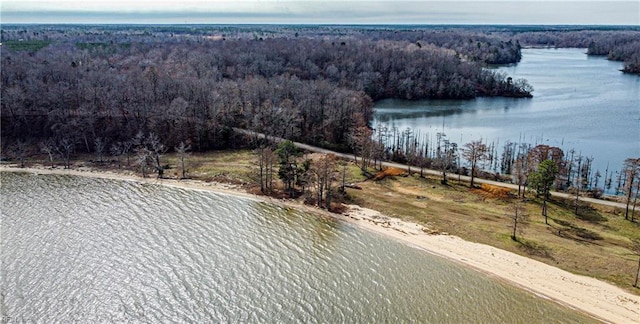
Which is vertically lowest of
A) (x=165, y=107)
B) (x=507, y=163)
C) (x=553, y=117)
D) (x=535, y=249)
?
(x=535, y=249)

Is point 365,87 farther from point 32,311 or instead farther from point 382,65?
point 32,311

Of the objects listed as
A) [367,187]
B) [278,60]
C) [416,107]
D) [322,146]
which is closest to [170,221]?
[367,187]

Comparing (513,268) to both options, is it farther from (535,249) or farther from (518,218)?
(518,218)

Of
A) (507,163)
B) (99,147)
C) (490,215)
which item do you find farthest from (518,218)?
(99,147)

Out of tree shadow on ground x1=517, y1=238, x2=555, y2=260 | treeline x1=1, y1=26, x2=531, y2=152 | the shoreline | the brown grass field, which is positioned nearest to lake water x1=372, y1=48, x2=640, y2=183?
treeline x1=1, y1=26, x2=531, y2=152

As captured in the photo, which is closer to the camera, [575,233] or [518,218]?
[575,233]

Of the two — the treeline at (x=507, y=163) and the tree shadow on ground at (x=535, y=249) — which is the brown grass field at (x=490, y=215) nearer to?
the tree shadow on ground at (x=535, y=249)

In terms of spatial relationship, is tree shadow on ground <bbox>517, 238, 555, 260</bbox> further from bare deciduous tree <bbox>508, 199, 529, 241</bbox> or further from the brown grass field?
bare deciduous tree <bbox>508, 199, 529, 241</bbox>
